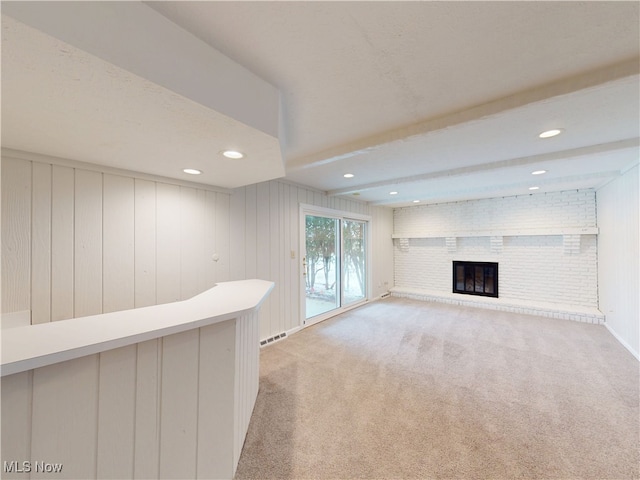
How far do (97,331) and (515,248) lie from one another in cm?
601

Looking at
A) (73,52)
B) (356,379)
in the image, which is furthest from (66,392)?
(356,379)

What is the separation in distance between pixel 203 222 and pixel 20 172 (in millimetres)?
1266

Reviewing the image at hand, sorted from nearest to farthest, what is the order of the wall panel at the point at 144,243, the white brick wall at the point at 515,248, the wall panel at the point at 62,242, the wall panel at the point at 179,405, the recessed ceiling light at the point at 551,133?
1. the wall panel at the point at 179,405
2. the wall panel at the point at 62,242
3. the recessed ceiling light at the point at 551,133
4. the wall panel at the point at 144,243
5. the white brick wall at the point at 515,248

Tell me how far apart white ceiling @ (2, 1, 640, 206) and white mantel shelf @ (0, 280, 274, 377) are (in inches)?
36.0

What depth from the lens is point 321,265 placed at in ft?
14.3

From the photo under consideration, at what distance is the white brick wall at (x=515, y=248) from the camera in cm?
413

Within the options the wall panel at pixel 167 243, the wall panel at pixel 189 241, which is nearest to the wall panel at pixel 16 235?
the wall panel at pixel 167 243

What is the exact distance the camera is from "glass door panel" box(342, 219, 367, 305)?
191 inches

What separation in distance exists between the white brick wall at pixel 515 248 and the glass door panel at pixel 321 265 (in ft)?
7.34

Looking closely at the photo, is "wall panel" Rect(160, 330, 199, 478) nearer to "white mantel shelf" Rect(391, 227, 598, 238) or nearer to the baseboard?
the baseboard

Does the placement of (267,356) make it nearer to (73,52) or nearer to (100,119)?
(100,119)

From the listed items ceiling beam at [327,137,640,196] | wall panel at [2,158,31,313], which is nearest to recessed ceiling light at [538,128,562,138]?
ceiling beam at [327,137,640,196]

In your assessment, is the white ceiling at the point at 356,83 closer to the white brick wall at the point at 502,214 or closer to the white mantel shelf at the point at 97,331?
the white mantel shelf at the point at 97,331

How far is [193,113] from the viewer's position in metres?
1.13
